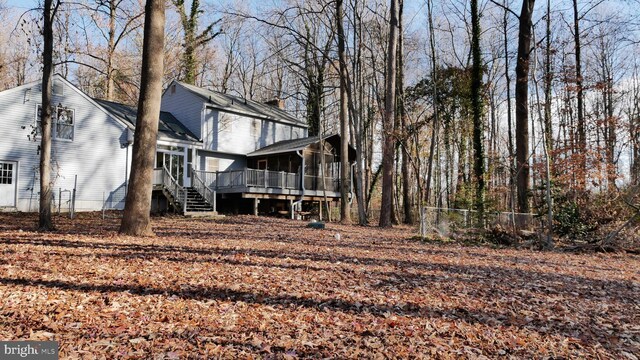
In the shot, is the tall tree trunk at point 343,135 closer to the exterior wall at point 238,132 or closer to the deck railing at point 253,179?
the deck railing at point 253,179

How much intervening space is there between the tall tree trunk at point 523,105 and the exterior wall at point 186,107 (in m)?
15.7

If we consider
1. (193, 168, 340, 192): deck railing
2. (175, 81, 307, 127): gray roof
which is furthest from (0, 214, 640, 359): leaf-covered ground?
(175, 81, 307, 127): gray roof

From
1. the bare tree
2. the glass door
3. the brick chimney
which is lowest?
the glass door

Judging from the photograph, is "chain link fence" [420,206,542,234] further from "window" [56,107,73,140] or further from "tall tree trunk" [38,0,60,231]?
"window" [56,107,73,140]

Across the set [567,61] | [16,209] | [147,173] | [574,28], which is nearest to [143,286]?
[147,173]

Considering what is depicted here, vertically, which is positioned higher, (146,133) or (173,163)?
(173,163)

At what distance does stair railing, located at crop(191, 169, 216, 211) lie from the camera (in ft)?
62.2

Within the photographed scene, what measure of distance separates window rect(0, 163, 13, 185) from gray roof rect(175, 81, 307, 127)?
373 inches

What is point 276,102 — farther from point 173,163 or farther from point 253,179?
point 173,163

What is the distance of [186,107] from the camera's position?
916 inches

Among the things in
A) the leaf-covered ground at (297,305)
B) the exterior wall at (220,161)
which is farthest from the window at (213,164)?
the leaf-covered ground at (297,305)

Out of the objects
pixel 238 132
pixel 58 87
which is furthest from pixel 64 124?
pixel 238 132

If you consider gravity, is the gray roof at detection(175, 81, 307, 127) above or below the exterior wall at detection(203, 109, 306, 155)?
above

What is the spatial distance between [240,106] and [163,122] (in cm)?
458
